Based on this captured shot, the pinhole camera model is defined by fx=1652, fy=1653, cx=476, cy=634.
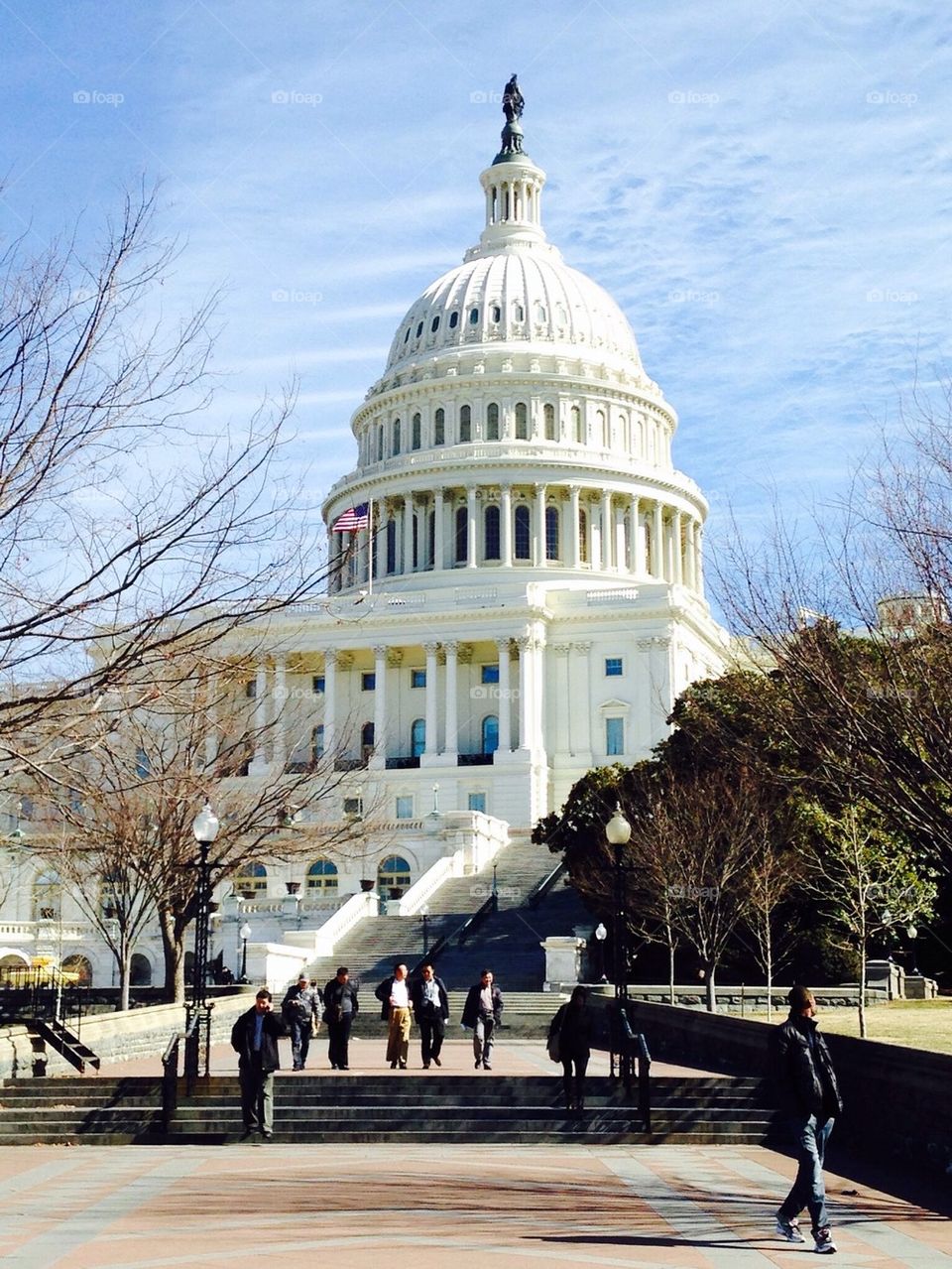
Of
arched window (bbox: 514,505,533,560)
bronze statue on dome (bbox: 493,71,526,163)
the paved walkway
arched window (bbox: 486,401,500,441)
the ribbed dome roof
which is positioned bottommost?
the paved walkway

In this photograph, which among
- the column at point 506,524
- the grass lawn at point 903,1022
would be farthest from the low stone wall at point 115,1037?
the column at point 506,524

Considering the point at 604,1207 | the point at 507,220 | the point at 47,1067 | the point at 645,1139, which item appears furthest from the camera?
the point at 507,220

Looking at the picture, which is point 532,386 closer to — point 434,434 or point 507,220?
point 434,434

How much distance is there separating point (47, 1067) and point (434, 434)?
7968 cm

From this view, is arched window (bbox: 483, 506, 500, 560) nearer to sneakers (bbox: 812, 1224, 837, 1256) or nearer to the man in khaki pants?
the man in khaki pants

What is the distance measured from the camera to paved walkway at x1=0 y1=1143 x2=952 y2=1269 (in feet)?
40.3

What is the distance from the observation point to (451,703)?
86875 millimetres

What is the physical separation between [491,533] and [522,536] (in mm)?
1868

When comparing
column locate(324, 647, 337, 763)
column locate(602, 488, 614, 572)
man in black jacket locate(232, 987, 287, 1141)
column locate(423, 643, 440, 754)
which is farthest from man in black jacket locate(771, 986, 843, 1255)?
column locate(602, 488, 614, 572)

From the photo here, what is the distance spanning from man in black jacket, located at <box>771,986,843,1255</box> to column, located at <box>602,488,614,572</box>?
86.0m

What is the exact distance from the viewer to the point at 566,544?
98625mm

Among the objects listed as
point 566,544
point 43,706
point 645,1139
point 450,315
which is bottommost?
point 645,1139

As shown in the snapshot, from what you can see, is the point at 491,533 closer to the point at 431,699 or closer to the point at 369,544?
the point at 431,699

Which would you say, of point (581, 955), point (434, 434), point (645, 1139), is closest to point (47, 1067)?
point (645, 1139)
